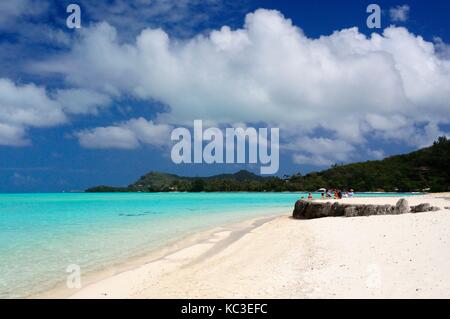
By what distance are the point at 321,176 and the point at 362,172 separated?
66.8ft

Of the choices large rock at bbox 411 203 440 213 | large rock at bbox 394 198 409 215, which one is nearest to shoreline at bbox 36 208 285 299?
large rock at bbox 394 198 409 215

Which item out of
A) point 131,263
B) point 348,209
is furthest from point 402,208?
point 131,263

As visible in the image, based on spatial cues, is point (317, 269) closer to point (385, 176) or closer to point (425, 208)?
point (425, 208)

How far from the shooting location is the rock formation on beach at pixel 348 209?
61.3ft

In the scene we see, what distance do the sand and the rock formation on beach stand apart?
3.72m

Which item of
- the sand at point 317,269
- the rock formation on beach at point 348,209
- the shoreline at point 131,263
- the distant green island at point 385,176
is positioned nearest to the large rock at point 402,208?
the rock formation on beach at point 348,209

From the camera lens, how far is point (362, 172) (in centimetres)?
14475

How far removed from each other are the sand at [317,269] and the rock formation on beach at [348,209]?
12.2 feet

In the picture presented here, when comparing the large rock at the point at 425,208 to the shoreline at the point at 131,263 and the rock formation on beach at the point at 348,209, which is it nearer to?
the rock formation on beach at the point at 348,209

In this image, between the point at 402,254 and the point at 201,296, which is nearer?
the point at 201,296

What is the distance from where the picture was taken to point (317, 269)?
28.7ft

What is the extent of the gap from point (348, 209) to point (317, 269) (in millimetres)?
13849
